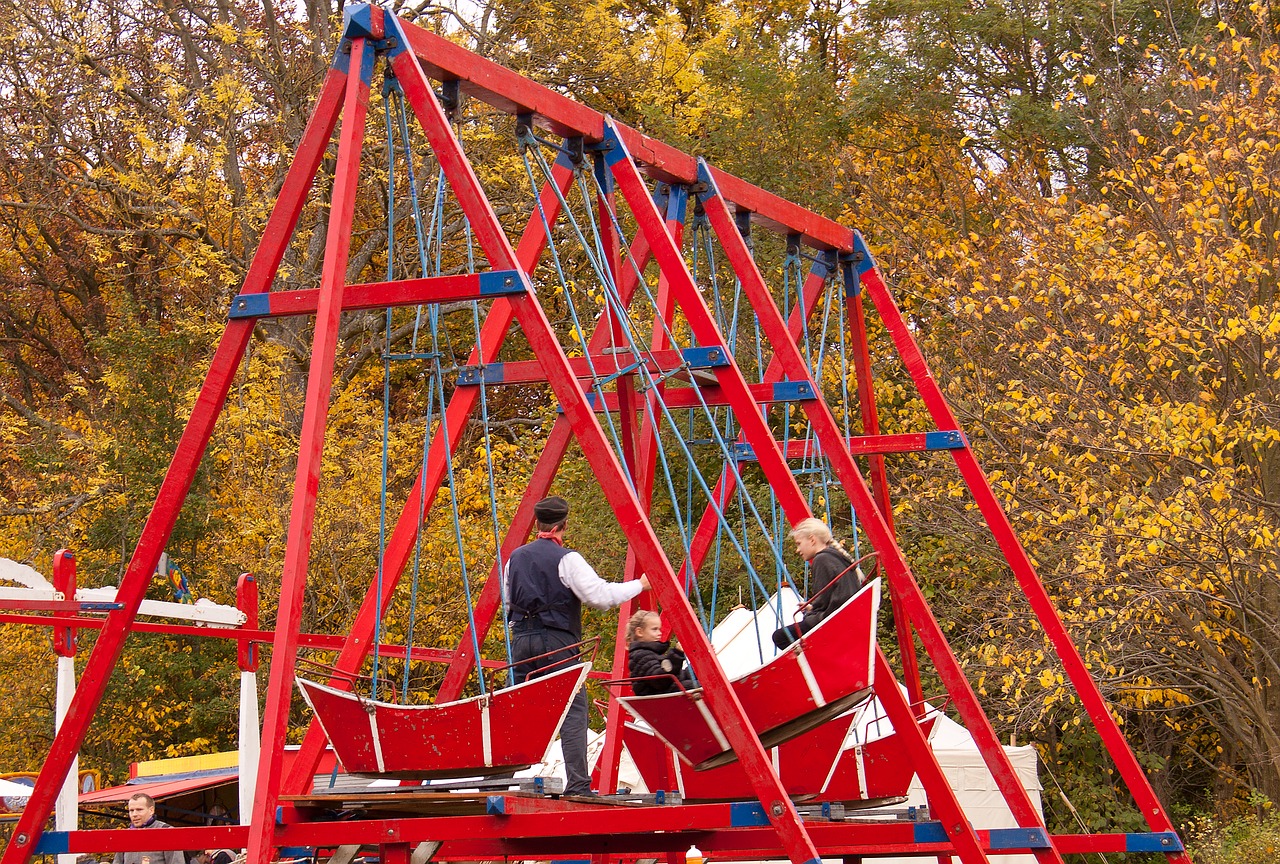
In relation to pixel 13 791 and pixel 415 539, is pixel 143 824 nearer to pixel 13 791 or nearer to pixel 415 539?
pixel 13 791

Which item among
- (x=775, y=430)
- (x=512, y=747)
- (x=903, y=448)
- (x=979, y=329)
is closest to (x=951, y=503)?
(x=979, y=329)

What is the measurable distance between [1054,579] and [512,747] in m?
10.2

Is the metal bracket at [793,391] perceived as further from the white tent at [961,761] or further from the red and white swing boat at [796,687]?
the white tent at [961,761]

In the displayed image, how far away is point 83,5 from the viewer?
2553cm

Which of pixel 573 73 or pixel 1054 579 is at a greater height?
pixel 573 73

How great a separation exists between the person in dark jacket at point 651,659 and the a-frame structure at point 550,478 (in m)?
0.47

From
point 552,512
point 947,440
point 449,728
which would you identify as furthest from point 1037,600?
point 449,728

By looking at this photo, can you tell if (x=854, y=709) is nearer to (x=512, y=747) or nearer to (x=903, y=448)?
(x=512, y=747)

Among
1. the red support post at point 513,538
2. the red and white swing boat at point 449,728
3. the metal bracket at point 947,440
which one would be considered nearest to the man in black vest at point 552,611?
the red and white swing boat at point 449,728

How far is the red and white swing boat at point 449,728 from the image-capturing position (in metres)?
6.88

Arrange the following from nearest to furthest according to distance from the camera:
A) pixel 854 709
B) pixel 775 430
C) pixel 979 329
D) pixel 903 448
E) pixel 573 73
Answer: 1. pixel 854 709
2. pixel 903 448
3. pixel 979 329
4. pixel 775 430
5. pixel 573 73

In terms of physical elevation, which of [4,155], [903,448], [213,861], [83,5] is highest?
[83,5]

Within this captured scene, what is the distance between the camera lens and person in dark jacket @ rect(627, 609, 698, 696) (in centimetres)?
802

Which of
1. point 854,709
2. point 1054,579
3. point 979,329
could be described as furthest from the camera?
point 979,329
